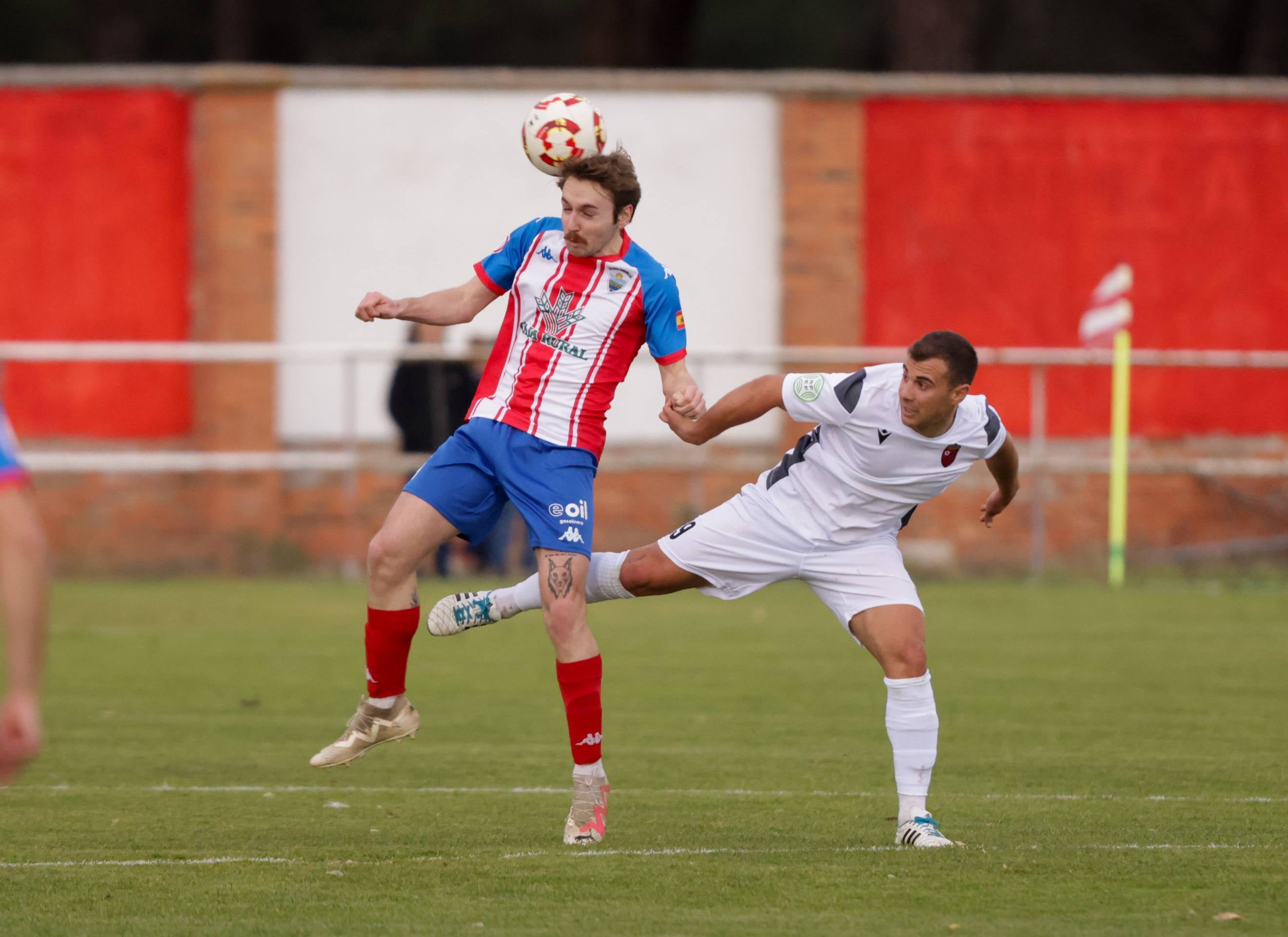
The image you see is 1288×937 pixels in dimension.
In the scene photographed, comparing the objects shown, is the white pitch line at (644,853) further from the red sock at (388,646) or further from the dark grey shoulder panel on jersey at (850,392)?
the dark grey shoulder panel on jersey at (850,392)

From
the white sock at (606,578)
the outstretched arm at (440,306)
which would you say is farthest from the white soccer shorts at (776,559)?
the outstretched arm at (440,306)

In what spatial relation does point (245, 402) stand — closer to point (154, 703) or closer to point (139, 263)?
point (139, 263)

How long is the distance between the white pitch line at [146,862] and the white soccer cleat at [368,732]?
823mm

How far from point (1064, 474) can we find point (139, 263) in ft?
29.1

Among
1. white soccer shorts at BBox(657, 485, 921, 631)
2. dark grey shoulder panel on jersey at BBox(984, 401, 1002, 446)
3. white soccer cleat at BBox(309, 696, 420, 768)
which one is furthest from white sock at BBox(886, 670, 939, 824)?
white soccer cleat at BBox(309, 696, 420, 768)

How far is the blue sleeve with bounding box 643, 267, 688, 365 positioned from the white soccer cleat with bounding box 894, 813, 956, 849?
5.80 ft

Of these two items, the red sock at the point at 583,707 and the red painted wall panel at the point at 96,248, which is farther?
the red painted wall panel at the point at 96,248

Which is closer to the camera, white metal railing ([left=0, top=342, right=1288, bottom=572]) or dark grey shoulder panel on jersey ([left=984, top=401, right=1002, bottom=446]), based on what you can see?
dark grey shoulder panel on jersey ([left=984, top=401, right=1002, bottom=446])

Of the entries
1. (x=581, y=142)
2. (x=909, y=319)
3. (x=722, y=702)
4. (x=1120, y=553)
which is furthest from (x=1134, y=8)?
(x=581, y=142)

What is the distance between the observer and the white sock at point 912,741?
6.61 meters

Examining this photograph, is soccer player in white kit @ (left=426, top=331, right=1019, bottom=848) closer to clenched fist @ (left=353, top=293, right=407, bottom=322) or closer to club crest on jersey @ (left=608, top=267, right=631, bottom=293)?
club crest on jersey @ (left=608, top=267, right=631, bottom=293)

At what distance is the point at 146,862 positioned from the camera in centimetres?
623

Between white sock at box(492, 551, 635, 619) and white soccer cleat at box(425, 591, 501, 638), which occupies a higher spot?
white sock at box(492, 551, 635, 619)

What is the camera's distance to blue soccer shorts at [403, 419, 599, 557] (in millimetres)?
6828
